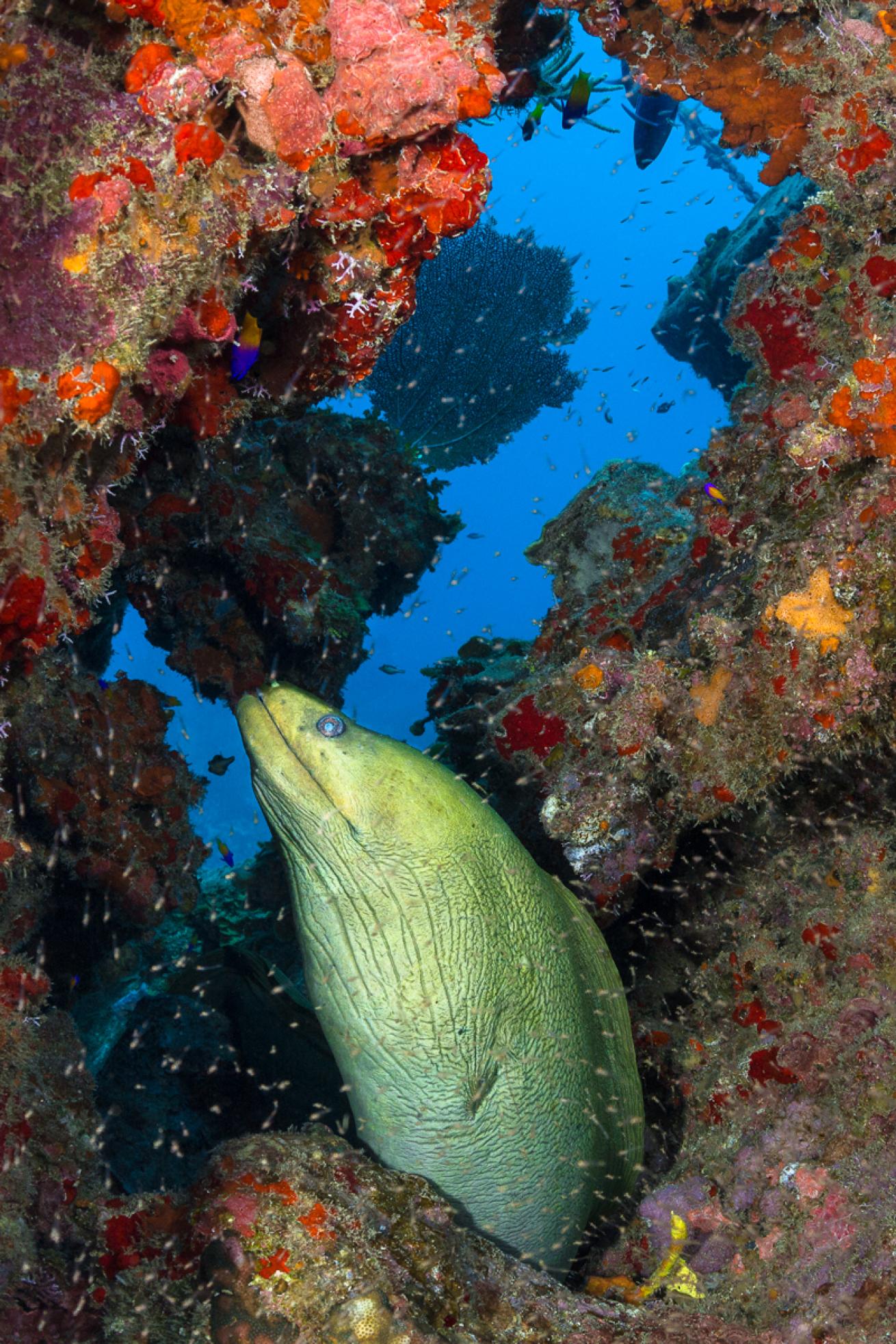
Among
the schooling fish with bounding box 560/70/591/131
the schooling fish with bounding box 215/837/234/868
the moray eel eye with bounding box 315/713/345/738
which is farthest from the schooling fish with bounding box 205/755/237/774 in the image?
the schooling fish with bounding box 560/70/591/131

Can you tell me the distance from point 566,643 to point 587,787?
1.79 metres

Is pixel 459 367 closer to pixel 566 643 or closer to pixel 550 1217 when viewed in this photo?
pixel 566 643

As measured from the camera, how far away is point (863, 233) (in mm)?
3596

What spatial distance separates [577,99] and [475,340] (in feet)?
13.4

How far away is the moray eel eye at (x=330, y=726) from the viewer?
2.79 metres

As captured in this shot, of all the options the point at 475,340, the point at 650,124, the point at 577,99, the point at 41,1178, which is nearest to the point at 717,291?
the point at 650,124

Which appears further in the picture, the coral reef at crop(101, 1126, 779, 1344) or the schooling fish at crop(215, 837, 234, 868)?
the schooling fish at crop(215, 837, 234, 868)

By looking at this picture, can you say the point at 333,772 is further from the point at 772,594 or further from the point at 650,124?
the point at 650,124

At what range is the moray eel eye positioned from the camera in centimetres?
279

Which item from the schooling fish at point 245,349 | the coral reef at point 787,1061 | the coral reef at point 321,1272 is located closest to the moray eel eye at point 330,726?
the schooling fish at point 245,349

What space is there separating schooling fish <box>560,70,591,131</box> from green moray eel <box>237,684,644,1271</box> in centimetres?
629

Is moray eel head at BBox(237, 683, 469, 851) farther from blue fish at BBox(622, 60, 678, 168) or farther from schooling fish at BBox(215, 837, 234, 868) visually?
blue fish at BBox(622, 60, 678, 168)

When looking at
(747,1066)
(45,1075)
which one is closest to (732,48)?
(747,1066)

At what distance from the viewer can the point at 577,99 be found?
21.1 feet
